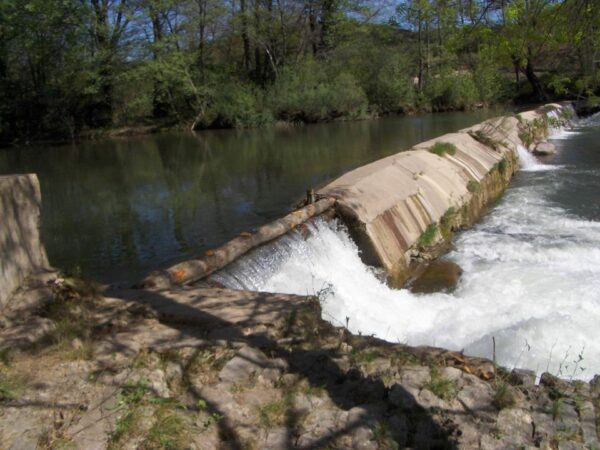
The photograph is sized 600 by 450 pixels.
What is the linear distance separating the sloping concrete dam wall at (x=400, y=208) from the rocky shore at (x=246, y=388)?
4.87 feet

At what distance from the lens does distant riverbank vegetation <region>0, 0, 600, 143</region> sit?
32094 mm

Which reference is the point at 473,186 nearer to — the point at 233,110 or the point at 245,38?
the point at 233,110

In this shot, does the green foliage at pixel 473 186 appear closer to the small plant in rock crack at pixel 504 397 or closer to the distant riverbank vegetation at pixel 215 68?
the small plant in rock crack at pixel 504 397

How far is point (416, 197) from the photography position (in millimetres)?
9703

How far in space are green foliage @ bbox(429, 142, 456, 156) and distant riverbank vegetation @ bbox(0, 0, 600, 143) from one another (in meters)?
16.4

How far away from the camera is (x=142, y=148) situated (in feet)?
83.6

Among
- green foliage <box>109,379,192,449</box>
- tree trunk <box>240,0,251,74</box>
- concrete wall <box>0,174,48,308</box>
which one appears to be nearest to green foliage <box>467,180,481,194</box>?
concrete wall <box>0,174,48,308</box>

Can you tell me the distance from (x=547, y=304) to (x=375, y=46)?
1414 inches

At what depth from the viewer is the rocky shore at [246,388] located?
10.2 feet

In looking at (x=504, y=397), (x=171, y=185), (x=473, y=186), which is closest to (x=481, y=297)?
(x=504, y=397)

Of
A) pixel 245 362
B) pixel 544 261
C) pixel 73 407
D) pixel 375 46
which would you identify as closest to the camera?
pixel 73 407

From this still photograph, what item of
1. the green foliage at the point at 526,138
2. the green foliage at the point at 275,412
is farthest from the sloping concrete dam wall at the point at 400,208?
the green foliage at the point at 526,138

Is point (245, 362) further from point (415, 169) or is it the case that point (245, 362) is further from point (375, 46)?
point (375, 46)

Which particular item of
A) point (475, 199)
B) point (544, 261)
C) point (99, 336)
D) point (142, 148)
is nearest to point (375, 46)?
point (142, 148)
